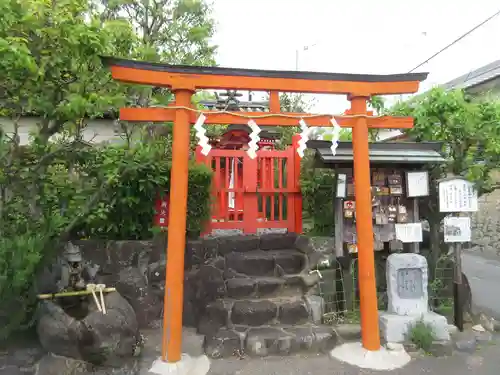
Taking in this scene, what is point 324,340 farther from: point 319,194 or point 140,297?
point 319,194

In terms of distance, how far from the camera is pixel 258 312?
5.30 meters

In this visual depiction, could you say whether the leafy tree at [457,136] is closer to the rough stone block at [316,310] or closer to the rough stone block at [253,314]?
the rough stone block at [316,310]

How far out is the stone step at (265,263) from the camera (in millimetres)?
6137

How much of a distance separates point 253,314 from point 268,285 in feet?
2.00

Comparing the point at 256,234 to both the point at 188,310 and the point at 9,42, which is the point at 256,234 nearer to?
the point at 188,310

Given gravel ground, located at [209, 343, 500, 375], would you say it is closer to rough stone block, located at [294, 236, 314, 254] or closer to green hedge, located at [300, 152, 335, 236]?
rough stone block, located at [294, 236, 314, 254]

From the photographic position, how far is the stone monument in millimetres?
5211

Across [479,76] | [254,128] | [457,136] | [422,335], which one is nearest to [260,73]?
[254,128]

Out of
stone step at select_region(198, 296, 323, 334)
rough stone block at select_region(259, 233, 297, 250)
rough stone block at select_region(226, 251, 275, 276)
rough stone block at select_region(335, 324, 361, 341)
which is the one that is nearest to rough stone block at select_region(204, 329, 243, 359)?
stone step at select_region(198, 296, 323, 334)

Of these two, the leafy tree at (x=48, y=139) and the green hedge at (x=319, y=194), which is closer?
the leafy tree at (x=48, y=139)

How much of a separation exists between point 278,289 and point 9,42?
4667mm

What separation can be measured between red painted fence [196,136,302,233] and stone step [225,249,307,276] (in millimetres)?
875

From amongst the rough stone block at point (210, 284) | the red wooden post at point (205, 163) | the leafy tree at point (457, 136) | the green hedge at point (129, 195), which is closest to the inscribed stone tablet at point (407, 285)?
the leafy tree at point (457, 136)

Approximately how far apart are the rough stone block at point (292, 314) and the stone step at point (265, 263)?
31.7 inches
